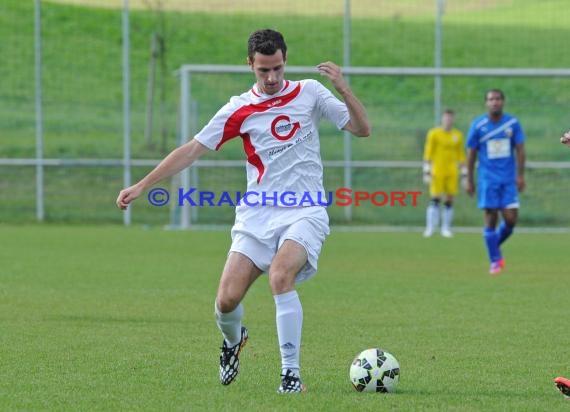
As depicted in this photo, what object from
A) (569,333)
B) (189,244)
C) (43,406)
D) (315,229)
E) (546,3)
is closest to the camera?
(43,406)

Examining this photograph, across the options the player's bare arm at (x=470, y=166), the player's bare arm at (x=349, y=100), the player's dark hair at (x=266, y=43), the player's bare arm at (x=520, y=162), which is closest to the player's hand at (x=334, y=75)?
the player's bare arm at (x=349, y=100)

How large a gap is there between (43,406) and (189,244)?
12.8 m

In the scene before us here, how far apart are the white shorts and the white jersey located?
9 centimetres

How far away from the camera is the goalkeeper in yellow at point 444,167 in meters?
21.9

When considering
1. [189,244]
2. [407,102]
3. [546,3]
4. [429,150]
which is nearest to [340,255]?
[189,244]

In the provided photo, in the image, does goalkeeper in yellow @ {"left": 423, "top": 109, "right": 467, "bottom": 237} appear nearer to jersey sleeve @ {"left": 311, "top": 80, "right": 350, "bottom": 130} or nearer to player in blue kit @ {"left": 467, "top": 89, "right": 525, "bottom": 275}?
player in blue kit @ {"left": 467, "top": 89, "right": 525, "bottom": 275}

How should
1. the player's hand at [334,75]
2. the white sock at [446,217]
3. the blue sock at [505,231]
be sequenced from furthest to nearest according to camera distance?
the white sock at [446,217], the blue sock at [505,231], the player's hand at [334,75]

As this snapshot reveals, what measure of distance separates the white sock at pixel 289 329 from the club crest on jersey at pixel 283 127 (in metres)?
0.90

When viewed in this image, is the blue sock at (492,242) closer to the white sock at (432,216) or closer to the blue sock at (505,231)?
the blue sock at (505,231)

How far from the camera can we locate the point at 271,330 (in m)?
9.83

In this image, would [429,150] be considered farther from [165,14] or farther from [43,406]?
[43,406]

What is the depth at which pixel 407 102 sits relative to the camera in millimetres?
24391

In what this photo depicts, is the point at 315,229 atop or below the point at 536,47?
below

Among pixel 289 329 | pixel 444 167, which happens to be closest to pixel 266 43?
pixel 289 329
